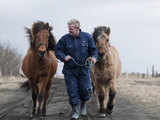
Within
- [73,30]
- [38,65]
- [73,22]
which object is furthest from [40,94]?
[73,22]

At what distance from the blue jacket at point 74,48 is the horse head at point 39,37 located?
0.81 metres

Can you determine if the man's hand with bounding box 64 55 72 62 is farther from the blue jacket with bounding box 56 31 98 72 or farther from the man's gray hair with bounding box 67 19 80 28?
the man's gray hair with bounding box 67 19 80 28

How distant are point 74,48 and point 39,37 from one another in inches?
60.1

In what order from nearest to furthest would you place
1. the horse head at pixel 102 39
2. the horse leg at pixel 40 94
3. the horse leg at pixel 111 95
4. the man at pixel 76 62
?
the man at pixel 76 62, the horse head at pixel 102 39, the horse leg at pixel 40 94, the horse leg at pixel 111 95

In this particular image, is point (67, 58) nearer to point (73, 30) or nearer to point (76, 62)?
point (76, 62)

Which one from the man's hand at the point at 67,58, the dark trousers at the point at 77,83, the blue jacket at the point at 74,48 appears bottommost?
the dark trousers at the point at 77,83

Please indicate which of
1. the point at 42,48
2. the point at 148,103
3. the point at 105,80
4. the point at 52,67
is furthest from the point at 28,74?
the point at 148,103

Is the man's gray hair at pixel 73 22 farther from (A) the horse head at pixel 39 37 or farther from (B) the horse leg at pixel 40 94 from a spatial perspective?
(B) the horse leg at pixel 40 94

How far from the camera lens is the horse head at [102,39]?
995cm

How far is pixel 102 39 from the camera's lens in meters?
10.1

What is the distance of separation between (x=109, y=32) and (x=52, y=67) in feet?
6.29

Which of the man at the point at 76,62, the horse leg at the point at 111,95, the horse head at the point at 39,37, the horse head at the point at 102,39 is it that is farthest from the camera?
the horse leg at the point at 111,95

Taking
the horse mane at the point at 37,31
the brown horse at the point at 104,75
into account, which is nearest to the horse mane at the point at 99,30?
the brown horse at the point at 104,75

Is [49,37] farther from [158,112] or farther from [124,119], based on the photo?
[158,112]
